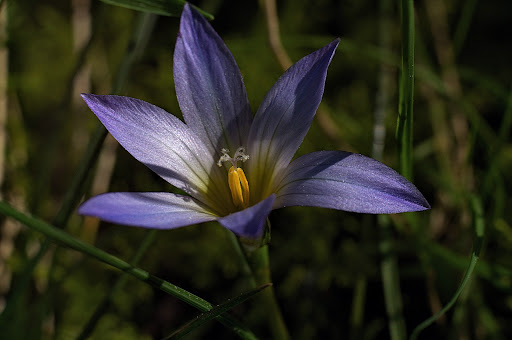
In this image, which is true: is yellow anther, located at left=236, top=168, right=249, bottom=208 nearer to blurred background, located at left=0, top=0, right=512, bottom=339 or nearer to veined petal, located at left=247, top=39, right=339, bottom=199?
veined petal, located at left=247, top=39, right=339, bottom=199

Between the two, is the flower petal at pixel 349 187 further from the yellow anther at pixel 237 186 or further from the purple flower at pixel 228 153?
the yellow anther at pixel 237 186

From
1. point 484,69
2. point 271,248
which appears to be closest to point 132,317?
point 271,248

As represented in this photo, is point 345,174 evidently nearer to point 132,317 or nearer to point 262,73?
point 132,317

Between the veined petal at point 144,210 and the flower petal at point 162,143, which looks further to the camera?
the flower petal at point 162,143

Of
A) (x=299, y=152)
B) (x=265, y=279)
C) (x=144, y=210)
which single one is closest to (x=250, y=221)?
(x=144, y=210)

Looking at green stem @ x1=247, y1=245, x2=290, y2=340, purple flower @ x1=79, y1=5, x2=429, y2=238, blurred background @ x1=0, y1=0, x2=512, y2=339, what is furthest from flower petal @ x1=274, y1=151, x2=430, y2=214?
blurred background @ x1=0, y1=0, x2=512, y2=339

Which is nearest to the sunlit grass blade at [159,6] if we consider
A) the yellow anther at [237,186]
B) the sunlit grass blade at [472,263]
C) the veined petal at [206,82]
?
the veined petal at [206,82]
